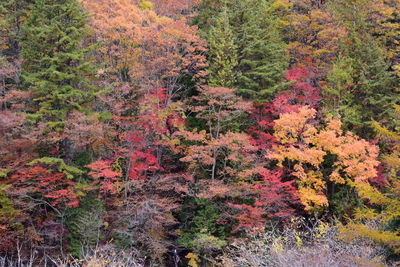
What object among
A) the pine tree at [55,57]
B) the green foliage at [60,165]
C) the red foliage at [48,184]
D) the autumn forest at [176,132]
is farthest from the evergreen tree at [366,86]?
the red foliage at [48,184]

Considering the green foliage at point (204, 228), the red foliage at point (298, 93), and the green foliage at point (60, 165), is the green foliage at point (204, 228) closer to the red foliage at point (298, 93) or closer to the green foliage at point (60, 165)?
the green foliage at point (60, 165)

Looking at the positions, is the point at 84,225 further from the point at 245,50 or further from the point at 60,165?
the point at 245,50

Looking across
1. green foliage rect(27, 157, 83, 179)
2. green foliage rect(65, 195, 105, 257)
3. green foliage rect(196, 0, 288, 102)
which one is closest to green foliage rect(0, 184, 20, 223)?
green foliage rect(27, 157, 83, 179)

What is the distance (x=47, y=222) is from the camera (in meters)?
16.2

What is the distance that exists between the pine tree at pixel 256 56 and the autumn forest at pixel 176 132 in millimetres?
99

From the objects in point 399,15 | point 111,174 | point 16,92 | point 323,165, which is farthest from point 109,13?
point 399,15

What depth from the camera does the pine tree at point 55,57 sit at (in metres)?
16.3

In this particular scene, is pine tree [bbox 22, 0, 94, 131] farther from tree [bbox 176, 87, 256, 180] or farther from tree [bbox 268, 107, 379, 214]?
tree [bbox 268, 107, 379, 214]

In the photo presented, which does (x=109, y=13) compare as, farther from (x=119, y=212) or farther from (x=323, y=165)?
(x=323, y=165)

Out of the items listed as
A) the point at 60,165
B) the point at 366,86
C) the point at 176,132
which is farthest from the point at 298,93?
the point at 60,165

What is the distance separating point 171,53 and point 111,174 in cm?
785

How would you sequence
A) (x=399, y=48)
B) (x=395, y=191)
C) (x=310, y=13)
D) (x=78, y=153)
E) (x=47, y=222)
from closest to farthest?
(x=395, y=191) → (x=47, y=222) → (x=78, y=153) → (x=399, y=48) → (x=310, y=13)

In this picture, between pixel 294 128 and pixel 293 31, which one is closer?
pixel 294 128

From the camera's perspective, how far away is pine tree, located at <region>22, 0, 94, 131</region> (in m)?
16.3
